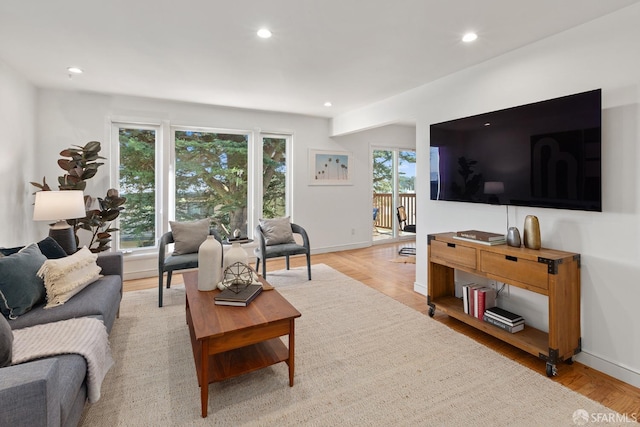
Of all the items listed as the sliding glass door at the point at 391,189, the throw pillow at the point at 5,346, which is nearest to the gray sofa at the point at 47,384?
the throw pillow at the point at 5,346

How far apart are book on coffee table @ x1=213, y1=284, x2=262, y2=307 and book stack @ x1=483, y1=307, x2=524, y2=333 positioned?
1873 mm

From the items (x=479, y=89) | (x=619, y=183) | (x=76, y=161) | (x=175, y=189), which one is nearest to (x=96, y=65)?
(x=76, y=161)

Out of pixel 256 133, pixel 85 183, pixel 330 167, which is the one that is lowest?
pixel 85 183

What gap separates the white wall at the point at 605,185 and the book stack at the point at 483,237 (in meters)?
0.20

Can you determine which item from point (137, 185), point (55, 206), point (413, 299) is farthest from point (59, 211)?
point (413, 299)

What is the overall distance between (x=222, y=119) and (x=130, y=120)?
1215 mm

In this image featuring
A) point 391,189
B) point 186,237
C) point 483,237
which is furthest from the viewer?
point 391,189

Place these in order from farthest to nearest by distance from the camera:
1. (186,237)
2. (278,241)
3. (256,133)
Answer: (256,133) → (278,241) → (186,237)

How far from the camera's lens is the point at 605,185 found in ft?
6.94

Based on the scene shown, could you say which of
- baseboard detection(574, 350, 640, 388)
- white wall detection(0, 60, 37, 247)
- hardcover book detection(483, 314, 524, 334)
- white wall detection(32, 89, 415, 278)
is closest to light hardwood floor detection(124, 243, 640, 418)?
baseboard detection(574, 350, 640, 388)

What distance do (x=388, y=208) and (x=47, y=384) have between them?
643cm

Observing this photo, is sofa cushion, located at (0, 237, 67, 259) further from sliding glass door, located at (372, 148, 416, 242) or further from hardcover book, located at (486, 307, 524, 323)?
sliding glass door, located at (372, 148, 416, 242)

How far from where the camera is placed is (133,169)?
14.3 feet

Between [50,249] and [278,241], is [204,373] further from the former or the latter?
[278,241]
